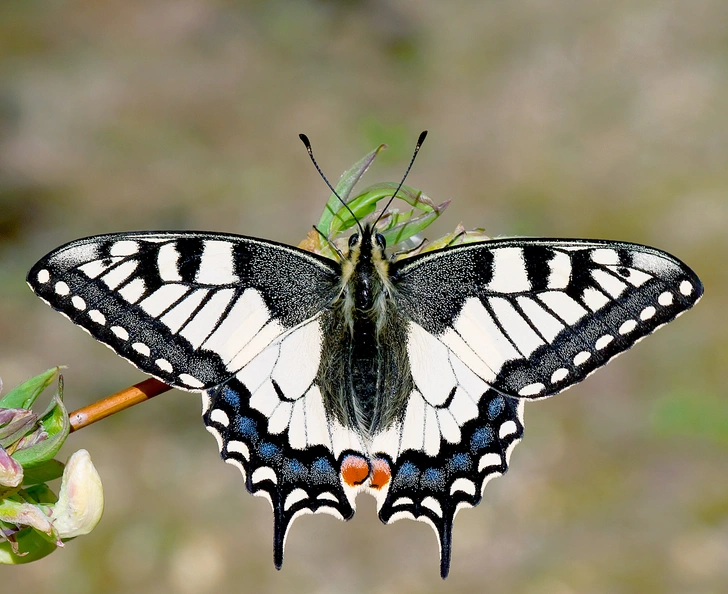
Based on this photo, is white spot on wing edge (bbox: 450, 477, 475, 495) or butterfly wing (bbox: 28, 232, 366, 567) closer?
butterfly wing (bbox: 28, 232, 366, 567)

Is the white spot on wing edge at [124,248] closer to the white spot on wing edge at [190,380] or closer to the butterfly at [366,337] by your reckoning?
the butterfly at [366,337]

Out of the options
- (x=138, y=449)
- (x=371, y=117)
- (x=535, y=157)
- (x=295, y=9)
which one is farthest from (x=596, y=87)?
(x=138, y=449)

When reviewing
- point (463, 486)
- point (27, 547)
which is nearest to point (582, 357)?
point (463, 486)

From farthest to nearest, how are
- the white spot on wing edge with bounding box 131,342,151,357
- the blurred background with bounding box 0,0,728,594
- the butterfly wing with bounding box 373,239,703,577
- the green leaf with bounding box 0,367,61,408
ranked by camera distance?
the blurred background with bounding box 0,0,728,594
the butterfly wing with bounding box 373,239,703,577
the white spot on wing edge with bounding box 131,342,151,357
the green leaf with bounding box 0,367,61,408

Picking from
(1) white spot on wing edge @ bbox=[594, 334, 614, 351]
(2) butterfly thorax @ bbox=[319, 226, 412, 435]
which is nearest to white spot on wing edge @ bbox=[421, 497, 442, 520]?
(2) butterfly thorax @ bbox=[319, 226, 412, 435]

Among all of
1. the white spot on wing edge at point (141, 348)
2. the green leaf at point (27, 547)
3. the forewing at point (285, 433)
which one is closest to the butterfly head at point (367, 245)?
the forewing at point (285, 433)

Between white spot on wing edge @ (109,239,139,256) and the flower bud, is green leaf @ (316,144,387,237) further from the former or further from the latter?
the flower bud

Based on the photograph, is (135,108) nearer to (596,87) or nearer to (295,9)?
(295,9)
